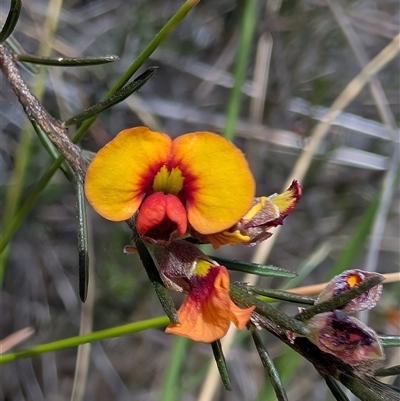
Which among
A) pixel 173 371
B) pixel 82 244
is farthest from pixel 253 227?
pixel 173 371

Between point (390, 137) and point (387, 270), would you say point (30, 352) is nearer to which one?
point (390, 137)

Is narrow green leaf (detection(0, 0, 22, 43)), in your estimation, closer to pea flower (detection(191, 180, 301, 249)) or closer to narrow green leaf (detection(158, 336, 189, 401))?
pea flower (detection(191, 180, 301, 249))

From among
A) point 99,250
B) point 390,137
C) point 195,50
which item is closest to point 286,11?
point 195,50

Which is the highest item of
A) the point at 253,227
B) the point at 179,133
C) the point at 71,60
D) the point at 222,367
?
the point at 179,133

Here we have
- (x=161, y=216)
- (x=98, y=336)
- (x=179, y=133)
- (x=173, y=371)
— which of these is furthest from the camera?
(x=179, y=133)

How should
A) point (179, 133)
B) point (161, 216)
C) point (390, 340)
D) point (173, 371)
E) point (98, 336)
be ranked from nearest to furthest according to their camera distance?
1. point (161, 216)
2. point (390, 340)
3. point (98, 336)
4. point (173, 371)
5. point (179, 133)

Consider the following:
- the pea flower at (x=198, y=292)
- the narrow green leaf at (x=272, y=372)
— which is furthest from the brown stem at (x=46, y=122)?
the narrow green leaf at (x=272, y=372)

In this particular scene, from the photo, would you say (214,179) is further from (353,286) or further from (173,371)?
(173,371)
